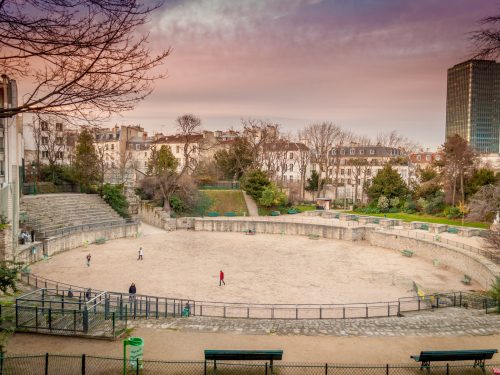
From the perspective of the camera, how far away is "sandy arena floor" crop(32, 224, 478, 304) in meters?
22.1

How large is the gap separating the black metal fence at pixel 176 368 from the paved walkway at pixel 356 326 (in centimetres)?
294

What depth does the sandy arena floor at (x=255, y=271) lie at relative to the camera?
22.1 metres

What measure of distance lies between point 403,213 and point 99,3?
161ft

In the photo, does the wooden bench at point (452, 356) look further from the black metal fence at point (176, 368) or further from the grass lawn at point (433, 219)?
the grass lawn at point (433, 219)

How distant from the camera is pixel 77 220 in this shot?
125 feet

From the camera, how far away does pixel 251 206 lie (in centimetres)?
5522

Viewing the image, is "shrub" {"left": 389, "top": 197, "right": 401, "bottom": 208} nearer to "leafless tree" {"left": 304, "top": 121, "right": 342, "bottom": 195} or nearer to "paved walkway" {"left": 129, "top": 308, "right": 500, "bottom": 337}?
"leafless tree" {"left": 304, "top": 121, "right": 342, "bottom": 195}

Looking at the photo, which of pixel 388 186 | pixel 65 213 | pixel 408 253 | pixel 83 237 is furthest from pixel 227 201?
pixel 408 253

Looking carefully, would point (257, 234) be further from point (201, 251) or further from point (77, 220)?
point (77, 220)

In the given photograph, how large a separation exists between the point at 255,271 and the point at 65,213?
22.1 meters

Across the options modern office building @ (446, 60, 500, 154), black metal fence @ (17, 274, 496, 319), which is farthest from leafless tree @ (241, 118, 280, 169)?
modern office building @ (446, 60, 500, 154)

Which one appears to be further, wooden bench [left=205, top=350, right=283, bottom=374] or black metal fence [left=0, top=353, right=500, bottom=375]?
wooden bench [left=205, top=350, right=283, bottom=374]

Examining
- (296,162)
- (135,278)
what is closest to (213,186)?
(296,162)

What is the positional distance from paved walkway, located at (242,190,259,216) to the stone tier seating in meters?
18.2
